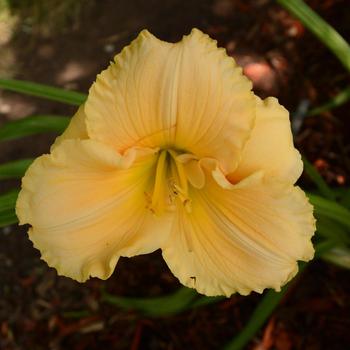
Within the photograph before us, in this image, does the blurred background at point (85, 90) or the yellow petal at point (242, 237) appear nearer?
the yellow petal at point (242, 237)

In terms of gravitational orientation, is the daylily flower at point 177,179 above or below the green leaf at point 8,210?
above

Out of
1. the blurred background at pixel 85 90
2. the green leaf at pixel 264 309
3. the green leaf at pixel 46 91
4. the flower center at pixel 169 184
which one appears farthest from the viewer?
the blurred background at pixel 85 90

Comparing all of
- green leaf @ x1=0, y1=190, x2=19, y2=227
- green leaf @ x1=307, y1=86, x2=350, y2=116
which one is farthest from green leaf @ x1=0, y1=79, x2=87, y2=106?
green leaf @ x1=307, y1=86, x2=350, y2=116

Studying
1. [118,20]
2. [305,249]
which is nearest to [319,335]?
[305,249]

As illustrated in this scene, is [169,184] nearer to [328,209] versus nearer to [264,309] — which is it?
[328,209]

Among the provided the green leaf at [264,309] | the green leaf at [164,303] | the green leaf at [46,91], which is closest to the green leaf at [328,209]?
the green leaf at [264,309]

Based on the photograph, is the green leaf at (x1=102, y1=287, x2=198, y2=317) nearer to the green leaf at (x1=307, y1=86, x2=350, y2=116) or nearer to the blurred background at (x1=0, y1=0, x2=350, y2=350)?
the blurred background at (x1=0, y1=0, x2=350, y2=350)

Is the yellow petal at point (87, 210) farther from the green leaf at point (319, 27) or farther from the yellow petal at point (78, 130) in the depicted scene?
the green leaf at point (319, 27)
